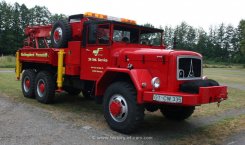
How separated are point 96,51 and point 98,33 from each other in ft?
1.50

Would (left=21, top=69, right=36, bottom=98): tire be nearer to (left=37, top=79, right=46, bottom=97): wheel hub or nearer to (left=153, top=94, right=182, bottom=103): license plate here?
(left=37, top=79, right=46, bottom=97): wheel hub

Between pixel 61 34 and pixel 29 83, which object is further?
pixel 29 83

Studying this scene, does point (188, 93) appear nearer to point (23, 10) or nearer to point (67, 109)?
point (67, 109)

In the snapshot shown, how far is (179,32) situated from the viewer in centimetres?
11388

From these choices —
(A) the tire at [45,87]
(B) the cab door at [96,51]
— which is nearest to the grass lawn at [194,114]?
(A) the tire at [45,87]

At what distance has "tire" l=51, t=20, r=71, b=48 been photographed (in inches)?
380

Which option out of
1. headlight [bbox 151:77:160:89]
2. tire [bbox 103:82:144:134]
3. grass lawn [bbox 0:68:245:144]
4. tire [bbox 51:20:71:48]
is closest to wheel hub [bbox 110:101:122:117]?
tire [bbox 103:82:144:134]

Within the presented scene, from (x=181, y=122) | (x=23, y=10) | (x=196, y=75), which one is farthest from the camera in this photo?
(x=23, y=10)

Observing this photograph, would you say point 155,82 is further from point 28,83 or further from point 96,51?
point 28,83

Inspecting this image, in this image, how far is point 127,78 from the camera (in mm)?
7648

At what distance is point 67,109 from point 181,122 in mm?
3322

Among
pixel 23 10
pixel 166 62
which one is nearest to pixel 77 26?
pixel 166 62

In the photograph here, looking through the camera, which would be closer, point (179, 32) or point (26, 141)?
point (26, 141)

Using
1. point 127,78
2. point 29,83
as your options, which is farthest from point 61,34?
point 127,78
